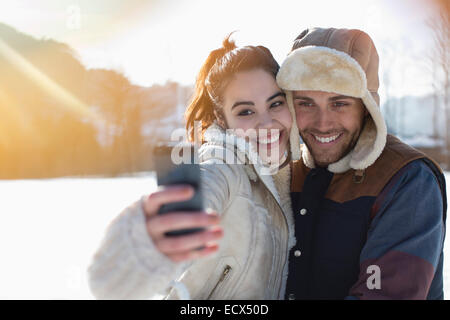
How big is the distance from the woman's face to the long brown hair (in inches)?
1.9

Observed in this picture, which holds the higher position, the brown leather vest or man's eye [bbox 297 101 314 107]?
man's eye [bbox 297 101 314 107]

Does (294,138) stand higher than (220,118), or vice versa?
(220,118)

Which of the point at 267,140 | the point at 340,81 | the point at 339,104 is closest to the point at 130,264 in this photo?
the point at 267,140

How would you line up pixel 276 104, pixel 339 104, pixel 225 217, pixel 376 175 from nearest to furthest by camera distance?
1. pixel 225 217
2. pixel 376 175
3. pixel 339 104
4. pixel 276 104

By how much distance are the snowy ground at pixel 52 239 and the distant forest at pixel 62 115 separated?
7.98m

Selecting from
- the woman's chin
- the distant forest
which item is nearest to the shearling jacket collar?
the woman's chin

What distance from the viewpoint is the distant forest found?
18.6 metres

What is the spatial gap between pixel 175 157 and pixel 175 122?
2413 centimetres

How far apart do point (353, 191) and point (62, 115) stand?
20918 mm

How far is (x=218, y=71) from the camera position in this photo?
202cm

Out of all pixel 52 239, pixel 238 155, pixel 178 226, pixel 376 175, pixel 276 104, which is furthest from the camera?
pixel 52 239

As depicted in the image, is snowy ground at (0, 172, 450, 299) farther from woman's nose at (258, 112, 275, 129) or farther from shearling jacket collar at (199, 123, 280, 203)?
woman's nose at (258, 112, 275, 129)

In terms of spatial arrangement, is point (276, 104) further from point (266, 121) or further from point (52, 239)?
point (52, 239)

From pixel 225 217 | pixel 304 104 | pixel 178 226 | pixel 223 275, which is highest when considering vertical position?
pixel 304 104
